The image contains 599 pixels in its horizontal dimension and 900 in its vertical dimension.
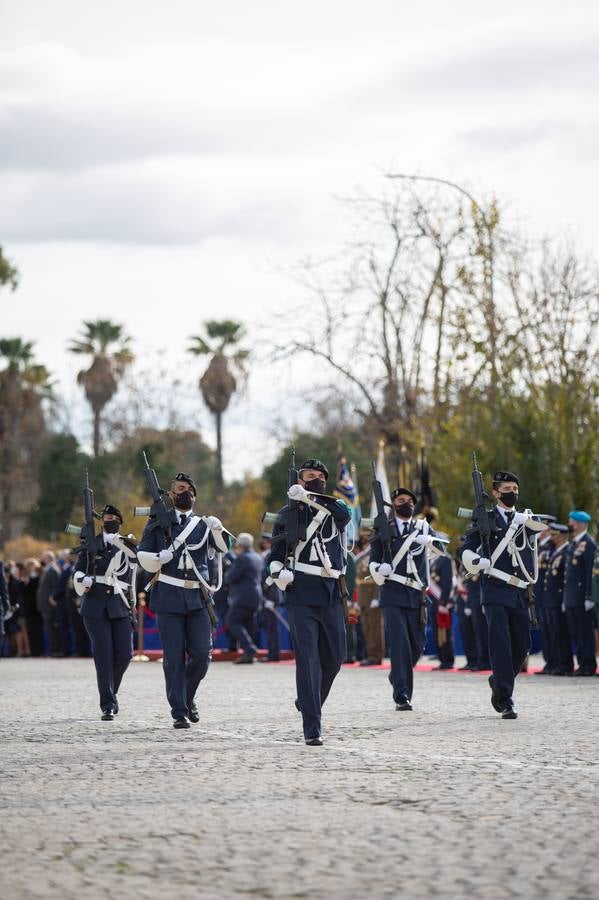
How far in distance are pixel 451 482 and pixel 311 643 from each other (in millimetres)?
19794

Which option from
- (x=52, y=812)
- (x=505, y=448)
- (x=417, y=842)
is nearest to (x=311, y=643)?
(x=52, y=812)

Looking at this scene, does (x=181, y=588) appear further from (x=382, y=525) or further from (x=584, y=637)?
(x=584, y=637)

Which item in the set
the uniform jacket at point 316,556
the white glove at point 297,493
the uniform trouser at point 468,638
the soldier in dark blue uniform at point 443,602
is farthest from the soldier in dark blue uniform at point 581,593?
the white glove at point 297,493

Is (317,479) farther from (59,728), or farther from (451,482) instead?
(451,482)

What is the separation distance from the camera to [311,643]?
12.4m

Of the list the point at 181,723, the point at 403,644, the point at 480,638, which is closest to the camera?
the point at 181,723

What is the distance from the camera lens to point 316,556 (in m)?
12.6

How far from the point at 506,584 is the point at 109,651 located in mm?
3543

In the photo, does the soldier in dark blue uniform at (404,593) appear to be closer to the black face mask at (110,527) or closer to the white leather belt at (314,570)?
the black face mask at (110,527)

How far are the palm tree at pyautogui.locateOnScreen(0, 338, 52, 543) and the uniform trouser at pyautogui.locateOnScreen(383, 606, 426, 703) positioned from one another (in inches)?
1871

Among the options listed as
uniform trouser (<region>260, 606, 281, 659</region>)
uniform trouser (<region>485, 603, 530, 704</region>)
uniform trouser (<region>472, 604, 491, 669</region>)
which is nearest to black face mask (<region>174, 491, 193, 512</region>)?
uniform trouser (<region>485, 603, 530, 704</region>)

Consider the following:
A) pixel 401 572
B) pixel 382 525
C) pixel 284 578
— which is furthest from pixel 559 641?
pixel 284 578

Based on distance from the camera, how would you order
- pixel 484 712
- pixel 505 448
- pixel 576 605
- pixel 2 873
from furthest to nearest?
pixel 505 448
pixel 576 605
pixel 484 712
pixel 2 873

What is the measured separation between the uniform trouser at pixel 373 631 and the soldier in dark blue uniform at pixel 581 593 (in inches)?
152
